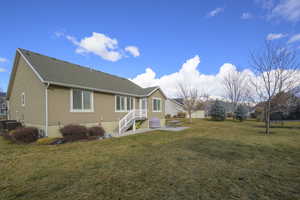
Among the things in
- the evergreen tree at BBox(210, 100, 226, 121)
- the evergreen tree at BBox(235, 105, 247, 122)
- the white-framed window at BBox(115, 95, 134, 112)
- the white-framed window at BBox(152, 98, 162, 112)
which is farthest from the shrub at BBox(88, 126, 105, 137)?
the evergreen tree at BBox(235, 105, 247, 122)

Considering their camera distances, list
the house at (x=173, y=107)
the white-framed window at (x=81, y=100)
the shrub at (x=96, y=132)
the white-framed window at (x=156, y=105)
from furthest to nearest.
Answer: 1. the house at (x=173, y=107)
2. the white-framed window at (x=156, y=105)
3. the white-framed window at (x=81, y=100)
4. the shrub at (x=96, y=132)

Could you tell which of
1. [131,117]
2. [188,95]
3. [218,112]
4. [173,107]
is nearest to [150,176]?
[131,117]

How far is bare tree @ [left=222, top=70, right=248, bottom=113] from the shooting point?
112 feet

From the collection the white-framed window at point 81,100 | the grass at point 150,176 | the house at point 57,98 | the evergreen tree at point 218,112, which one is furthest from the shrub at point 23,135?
the evergreen tree at point 218,112

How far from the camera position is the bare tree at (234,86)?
3410 centimetres

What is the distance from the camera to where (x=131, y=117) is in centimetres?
1402

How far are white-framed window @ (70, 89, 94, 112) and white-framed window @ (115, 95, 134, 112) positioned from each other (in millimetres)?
2815

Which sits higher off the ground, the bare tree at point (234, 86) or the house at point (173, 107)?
the bare tree at point (234, 86)

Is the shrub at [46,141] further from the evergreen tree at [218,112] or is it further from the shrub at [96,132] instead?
the evergreen tree at [218,112]

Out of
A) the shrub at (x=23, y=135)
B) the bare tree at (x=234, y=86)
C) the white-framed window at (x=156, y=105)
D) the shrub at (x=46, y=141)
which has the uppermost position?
the bare tree at (x=234, y=86)

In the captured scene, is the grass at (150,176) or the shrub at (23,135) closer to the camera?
the grass at (150,176)

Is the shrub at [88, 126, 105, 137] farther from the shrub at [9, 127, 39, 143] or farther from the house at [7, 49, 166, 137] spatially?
the shrub at [9, 127, 39, 143]

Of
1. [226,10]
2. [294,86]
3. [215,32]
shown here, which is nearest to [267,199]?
[226,10]

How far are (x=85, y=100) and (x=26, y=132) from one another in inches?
158
